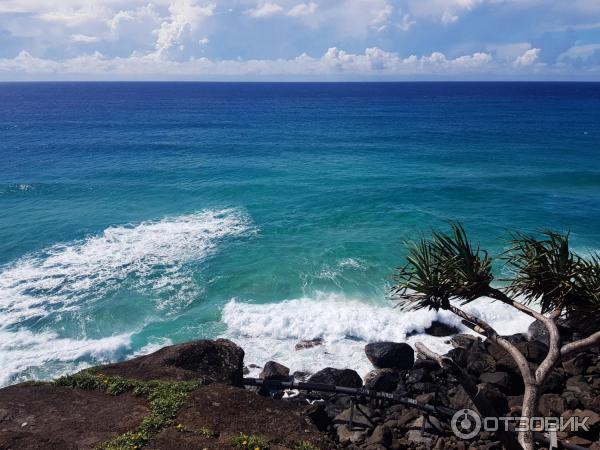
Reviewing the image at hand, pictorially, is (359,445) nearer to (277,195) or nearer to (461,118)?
(277,195)

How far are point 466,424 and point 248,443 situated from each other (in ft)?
23.2

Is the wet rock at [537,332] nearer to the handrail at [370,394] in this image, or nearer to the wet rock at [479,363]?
the wet rock at [479,363]

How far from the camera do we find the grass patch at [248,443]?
1188 cm

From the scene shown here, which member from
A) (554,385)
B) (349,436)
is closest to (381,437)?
(349,436)

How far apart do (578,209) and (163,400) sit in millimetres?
37934

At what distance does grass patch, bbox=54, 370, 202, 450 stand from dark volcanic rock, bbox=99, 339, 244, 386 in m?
1.03

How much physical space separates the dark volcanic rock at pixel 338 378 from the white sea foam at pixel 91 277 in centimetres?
1004

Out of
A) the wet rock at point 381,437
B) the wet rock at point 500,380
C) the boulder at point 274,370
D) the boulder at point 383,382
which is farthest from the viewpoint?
the boulder at point 274,370

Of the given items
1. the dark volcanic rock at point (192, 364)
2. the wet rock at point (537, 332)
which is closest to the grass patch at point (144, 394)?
the dark volcanic rock at point (192, 364)

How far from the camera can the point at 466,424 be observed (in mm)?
14766

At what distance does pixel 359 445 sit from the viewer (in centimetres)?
1451

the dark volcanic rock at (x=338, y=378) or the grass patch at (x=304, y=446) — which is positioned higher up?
the grass patch at (x=304, y=446)

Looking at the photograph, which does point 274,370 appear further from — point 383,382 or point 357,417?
point 357,417

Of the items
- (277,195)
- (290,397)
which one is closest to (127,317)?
(290,397)
